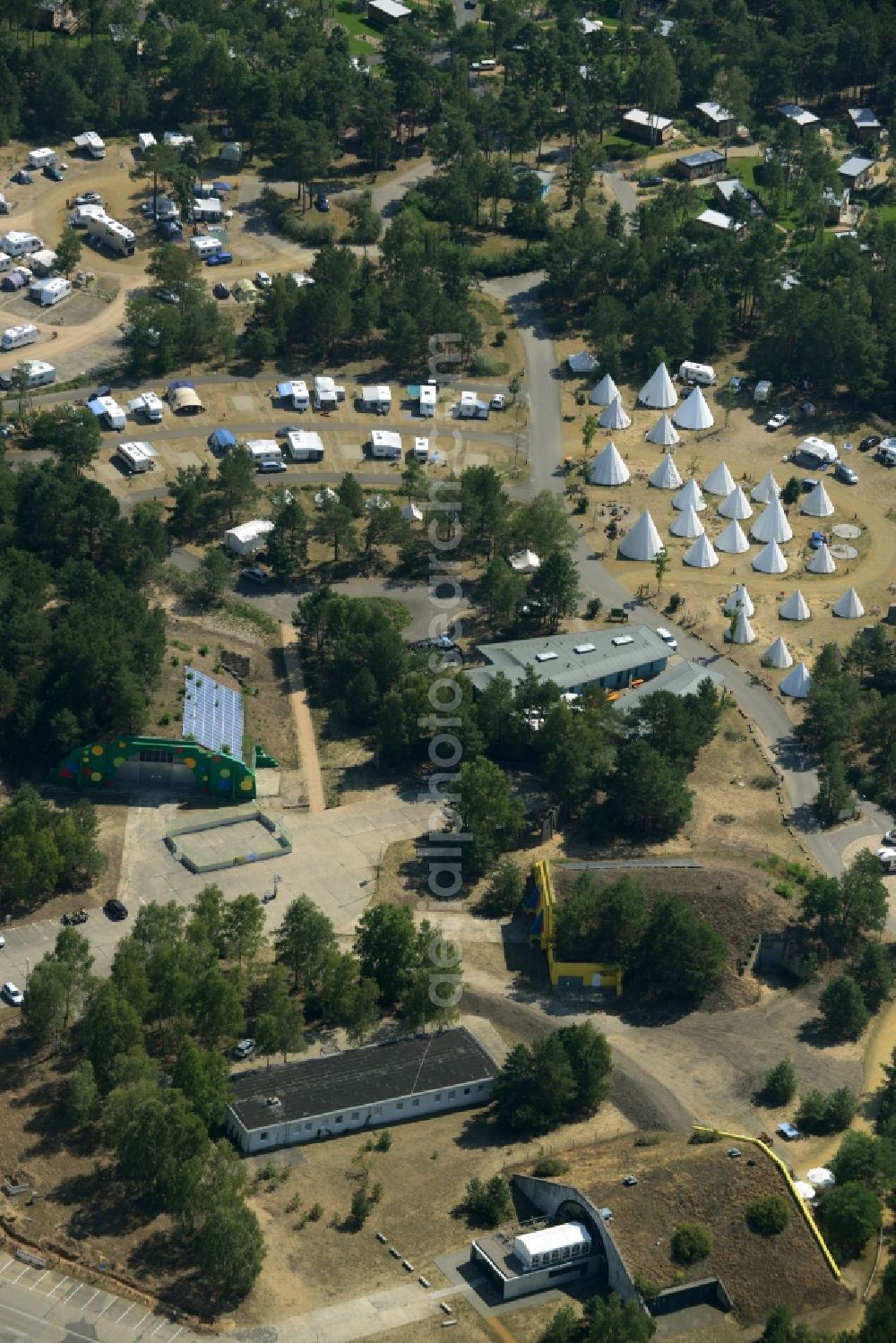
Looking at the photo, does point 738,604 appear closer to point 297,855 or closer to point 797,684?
point 797,684

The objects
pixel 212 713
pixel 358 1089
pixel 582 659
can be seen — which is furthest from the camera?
pixel 582 659

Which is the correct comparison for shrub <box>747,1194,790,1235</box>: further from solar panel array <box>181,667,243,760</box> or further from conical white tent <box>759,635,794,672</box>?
conical white tent <box>759,635,794,672</box>

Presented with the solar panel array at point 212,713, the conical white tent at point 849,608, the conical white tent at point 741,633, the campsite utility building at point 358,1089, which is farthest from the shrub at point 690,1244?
the conical white tent at point 849,608

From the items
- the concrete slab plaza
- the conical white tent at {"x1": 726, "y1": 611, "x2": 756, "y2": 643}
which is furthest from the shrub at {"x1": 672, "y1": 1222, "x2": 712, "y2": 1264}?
the conical white tent at {"x1": 726, "y1": 611, "x2": 756, "y2": 643}

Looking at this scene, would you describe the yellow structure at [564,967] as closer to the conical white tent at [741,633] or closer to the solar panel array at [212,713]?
the solar panel array at [212,713]

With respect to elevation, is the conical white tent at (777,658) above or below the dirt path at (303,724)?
below

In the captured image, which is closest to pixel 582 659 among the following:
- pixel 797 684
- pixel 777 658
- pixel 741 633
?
pixel 741 633
